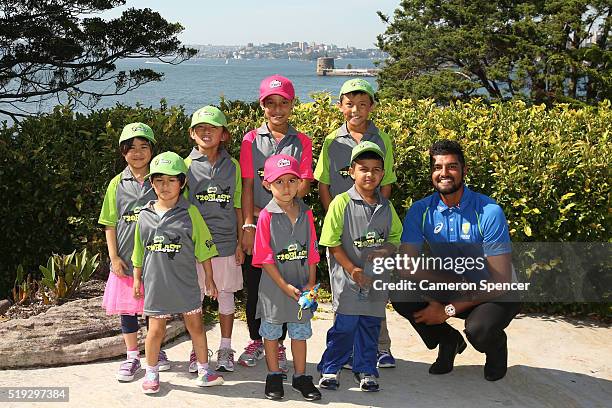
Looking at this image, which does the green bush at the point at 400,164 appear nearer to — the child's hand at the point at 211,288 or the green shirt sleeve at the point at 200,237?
the green shirt sleeve at the point at 200,237

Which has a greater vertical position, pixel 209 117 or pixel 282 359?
pixel 209 117

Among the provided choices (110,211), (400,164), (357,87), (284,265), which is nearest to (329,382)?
(284,265)

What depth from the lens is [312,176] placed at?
15.7 feet

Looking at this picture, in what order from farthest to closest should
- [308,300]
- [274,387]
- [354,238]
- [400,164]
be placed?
[400,164] → [354,238] → [274,387] → [308,300]

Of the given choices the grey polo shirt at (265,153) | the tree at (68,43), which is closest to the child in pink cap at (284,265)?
the grey polo shirt at (265,153)

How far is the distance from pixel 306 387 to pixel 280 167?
1334mm

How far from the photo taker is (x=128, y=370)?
4.52m

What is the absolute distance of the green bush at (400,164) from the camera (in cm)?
567

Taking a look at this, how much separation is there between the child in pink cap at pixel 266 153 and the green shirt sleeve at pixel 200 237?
37 cm

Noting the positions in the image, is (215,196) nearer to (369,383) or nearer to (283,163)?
(283,163)

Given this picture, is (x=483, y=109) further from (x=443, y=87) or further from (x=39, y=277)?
(x=443, y=87)

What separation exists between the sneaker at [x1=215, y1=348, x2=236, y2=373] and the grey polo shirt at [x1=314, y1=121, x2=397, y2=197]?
4.22ft

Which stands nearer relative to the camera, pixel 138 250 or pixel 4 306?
pixel 138 250

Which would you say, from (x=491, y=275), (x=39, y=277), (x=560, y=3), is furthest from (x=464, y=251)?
(x=560, y=3)
